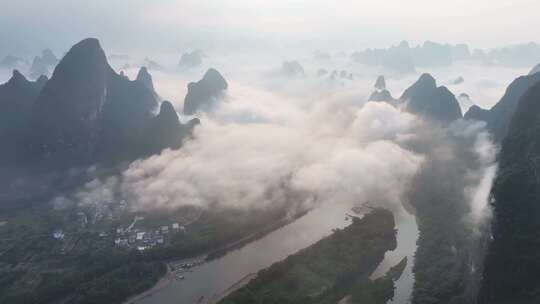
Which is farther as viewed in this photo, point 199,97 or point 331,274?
point 199,97

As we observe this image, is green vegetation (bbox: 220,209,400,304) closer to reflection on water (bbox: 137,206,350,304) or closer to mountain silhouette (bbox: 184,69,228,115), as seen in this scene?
reflection on water (bbox: 137,206,350,304)

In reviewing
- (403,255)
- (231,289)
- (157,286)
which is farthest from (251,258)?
(403,255)

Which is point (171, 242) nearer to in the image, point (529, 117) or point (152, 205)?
point (152, 205)

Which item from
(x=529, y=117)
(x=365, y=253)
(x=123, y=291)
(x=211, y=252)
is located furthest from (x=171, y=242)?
(x=529, y=117)

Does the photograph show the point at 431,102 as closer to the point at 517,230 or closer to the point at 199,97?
the point at 199,97

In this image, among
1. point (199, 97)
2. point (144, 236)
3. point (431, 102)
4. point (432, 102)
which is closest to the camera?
point (144, 236)

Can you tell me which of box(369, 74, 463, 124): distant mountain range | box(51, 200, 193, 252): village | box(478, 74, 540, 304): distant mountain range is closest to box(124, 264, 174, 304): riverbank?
box(51, 200, 193, 252): village

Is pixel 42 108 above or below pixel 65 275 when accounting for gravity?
above
